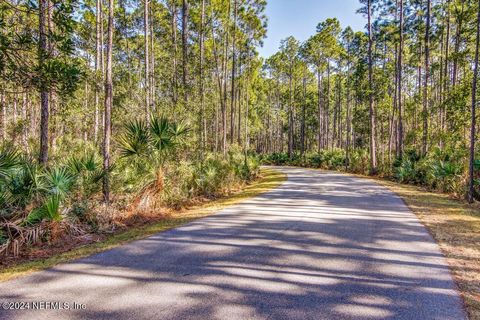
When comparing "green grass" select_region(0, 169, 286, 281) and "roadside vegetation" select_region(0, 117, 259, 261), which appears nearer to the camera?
"green grass" select_region(0, 169, 286, 281)

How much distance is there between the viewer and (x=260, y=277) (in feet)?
13.8

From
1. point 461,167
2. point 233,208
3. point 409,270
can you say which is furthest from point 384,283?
point 461,167

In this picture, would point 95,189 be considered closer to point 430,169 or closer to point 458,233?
point 458,233

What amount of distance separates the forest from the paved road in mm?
2402

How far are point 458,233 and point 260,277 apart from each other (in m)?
5.51

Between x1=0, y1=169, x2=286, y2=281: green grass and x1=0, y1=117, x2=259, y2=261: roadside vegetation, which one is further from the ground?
x1=0, y1=117, x2=259, y2=261: roadside vegetation

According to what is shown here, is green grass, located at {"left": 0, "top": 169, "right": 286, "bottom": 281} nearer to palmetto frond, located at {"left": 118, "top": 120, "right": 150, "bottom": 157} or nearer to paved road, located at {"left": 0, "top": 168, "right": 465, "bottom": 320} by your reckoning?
paved road, located at {"left": 0, "top": 168, "right": 465, "bottom": 320}

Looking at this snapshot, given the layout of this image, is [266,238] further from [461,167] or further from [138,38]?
[138,38]

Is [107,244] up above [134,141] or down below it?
below

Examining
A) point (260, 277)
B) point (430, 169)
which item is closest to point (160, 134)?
point (260, 277)

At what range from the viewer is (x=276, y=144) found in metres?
63.1

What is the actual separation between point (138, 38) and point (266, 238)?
2707cm

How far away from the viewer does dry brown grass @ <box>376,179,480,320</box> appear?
4052mm

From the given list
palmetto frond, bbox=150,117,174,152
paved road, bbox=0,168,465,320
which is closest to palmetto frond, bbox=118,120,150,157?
palmetto frond, bbox=150,117,174,152
